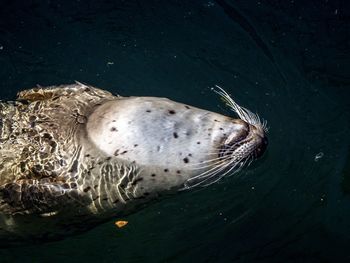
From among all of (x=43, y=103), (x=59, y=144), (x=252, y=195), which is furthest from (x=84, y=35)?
(x=252, y=195)

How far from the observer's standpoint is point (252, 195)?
496 centimetres

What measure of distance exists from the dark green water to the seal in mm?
1033

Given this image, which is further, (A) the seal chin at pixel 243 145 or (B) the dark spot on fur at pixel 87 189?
(B) the dark spot on fur at pixel 87 189

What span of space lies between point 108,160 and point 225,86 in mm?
2491

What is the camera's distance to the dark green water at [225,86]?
4801mm

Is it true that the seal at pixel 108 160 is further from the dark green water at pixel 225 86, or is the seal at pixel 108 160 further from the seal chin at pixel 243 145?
the dark green water at pixel 225 86

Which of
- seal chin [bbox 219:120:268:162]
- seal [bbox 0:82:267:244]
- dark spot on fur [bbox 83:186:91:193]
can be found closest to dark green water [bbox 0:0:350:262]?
seal [bbox 0:82:267:244]

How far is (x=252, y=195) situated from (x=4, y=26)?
4150mm

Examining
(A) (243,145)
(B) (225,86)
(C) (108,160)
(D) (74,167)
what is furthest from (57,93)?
(B) (225,86)

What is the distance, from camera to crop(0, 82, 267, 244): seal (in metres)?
3.56

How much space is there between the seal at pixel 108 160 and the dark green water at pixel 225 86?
103 cm

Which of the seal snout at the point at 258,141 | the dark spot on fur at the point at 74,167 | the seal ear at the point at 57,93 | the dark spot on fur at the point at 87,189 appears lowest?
the dark spot on fur at the point at 87,189

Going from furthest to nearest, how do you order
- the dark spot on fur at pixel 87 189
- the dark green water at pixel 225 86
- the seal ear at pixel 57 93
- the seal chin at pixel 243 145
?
1. the dark green water at pixel 225 86
2. the seal ear at pixel 57 93
3. the dark spot on fur at pixel 87 189
4. the seal chin at pixel 243 145

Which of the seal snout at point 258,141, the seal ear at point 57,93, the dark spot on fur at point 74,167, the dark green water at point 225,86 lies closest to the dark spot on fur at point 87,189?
the dark spot on fur at point 74,167
